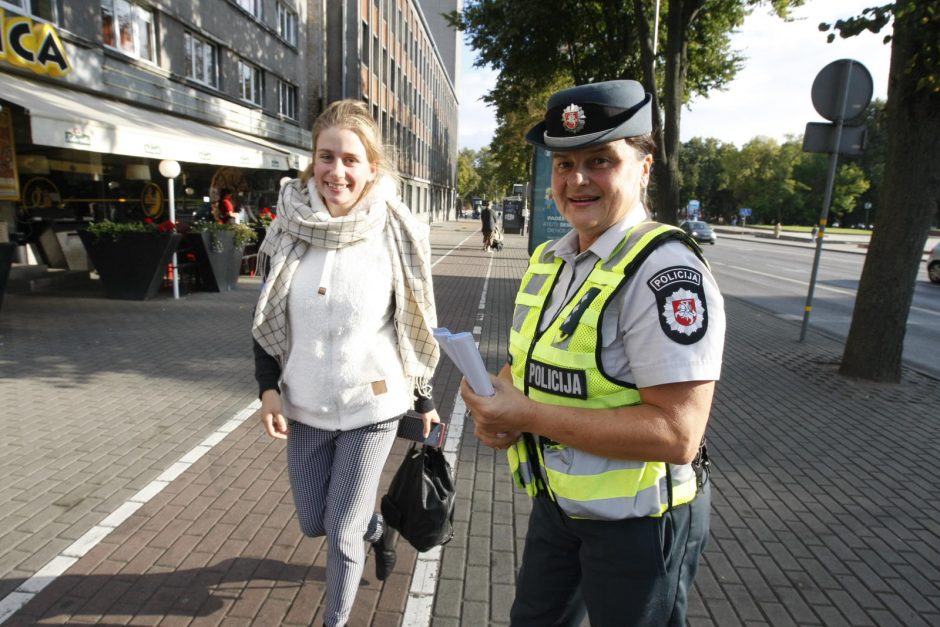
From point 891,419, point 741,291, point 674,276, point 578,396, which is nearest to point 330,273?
point 578,396

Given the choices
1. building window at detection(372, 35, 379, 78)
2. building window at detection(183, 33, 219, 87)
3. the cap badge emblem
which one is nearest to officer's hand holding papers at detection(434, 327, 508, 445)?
the cap badge emblem

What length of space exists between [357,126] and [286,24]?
24.7 m

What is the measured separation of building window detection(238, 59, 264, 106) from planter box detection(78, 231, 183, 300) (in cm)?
1226

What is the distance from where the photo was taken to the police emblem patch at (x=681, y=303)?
4.10 ft

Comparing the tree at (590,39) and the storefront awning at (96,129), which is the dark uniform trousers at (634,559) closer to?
the storefront awning at (96,129)

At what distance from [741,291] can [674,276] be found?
15068mm

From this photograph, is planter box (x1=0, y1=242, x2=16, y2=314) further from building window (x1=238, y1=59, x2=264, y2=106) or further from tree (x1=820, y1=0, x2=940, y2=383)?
building window (x1=238, y1=59, x2=264, y2=106)

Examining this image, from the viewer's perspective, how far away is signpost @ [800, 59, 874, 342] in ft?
23.8

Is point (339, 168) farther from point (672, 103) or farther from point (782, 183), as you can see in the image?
point (782, 183)

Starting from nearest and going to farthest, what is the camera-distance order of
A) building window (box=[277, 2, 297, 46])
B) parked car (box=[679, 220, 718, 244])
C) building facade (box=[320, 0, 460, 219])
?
building window (box=[277, 2, 297, 46])
building facade (box=[320, 0, 460, 219])
parked car (box=[679, 220, 718, 244])

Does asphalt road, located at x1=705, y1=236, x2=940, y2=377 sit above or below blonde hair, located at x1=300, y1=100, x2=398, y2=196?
below

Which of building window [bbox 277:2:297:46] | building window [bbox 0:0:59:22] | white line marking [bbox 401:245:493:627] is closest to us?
white line marking [bbox 401:245:493:627]

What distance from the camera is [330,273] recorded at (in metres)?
2.22

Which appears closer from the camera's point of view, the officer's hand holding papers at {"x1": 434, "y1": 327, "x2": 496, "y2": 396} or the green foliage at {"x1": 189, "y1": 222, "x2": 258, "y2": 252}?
the officer's hand holding papers at {"x1": 434, "y1": 327, "x2": 496, "y2": 396}
